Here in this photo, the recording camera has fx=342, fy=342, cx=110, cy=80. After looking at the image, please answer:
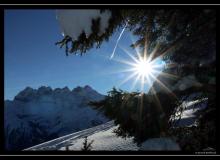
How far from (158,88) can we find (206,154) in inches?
41.0

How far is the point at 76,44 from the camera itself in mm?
5289

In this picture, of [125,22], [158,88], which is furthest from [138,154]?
[125,22]

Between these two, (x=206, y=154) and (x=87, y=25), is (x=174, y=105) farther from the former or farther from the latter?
(x=87, y=25)

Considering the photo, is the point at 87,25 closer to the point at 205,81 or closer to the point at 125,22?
the point at 125,22

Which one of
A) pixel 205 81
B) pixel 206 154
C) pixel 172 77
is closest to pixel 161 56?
pixel 172 77

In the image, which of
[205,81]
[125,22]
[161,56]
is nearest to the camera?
[205,81]

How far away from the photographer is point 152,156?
400cm

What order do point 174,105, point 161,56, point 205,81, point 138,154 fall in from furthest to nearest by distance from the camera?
point 161,56, point 174,105, point 205,81, point 138,154

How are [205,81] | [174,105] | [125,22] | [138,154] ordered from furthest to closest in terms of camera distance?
1. [125,22]
2. [174,105]
3. [205,81]
4. [138,154]

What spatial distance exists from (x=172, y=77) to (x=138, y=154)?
122 centimetres

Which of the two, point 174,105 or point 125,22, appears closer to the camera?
point 174,105

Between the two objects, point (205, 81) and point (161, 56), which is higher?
point (161, 56)

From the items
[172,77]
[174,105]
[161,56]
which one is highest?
[161,56]
